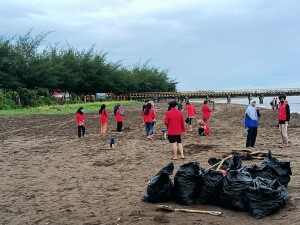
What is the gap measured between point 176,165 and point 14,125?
16.2m

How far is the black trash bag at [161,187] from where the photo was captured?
6469 mm

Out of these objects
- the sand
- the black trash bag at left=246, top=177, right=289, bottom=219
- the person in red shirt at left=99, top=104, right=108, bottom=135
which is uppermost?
the person in red shirt at left=99, top=104, right=108, bottom=135

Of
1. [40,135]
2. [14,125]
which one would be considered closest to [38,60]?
[14,125]

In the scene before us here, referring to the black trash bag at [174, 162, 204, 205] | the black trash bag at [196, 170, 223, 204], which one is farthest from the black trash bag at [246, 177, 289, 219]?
the black trash bag at [174, 162, 204, 205]

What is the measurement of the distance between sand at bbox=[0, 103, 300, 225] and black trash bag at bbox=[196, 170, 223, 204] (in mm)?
128

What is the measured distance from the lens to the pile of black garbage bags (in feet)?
19.2

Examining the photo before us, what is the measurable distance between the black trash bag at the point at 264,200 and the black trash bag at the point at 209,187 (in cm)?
53

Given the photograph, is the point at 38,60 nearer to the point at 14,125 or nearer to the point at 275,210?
the point at 14,125

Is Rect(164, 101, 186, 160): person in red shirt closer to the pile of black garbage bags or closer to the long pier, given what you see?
the pile of black garbage bags

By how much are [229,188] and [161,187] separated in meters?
1.07

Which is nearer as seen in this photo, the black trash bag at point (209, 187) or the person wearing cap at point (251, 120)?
the black trash bag at point (209, 187)

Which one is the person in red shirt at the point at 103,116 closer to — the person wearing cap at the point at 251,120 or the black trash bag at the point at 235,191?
the person wearing cap at the point at 251,120

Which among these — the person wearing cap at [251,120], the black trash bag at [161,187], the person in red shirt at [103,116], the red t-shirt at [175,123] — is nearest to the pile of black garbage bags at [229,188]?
the black trash bag at [161,187]

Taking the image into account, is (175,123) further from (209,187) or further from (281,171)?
(209,187)
